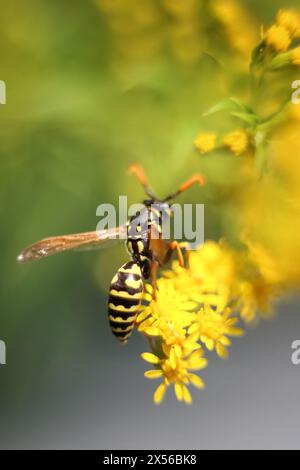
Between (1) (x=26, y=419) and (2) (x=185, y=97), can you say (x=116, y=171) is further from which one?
(1) (x=26, y=419)

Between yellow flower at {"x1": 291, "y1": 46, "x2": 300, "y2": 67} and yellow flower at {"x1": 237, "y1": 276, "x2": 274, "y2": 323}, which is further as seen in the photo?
yellow flower at {"x1": 237, "y1": 276, "x2": 274, "y2": 323}

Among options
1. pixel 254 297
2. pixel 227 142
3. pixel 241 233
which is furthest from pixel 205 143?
pixel 254 297

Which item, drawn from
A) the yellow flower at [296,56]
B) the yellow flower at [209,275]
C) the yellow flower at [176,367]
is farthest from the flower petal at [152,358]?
the yellow flower at [296,56]

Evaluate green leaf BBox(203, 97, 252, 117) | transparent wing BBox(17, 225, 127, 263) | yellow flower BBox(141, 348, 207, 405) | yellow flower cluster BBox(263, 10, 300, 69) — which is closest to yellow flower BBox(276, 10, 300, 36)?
yellow flower cluster BBox(263, 10, 300, 69)

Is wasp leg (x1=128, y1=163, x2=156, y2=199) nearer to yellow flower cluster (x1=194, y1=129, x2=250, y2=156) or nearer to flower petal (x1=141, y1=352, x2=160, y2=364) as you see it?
yellow flower cluster (x1=194, y1=129, x2=250, y2=156)

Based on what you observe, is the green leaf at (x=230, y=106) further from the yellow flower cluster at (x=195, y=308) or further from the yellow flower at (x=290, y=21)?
the yellow flower cluster at (x=195, y=308)

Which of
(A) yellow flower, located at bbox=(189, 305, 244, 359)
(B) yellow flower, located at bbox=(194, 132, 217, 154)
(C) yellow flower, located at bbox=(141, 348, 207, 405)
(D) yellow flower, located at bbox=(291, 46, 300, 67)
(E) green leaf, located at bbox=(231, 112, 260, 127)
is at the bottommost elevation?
(C) yellow flower, located at bbox=(141, 348, 207, 405)

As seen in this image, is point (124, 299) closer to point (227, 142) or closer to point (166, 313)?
point (166, 313)
